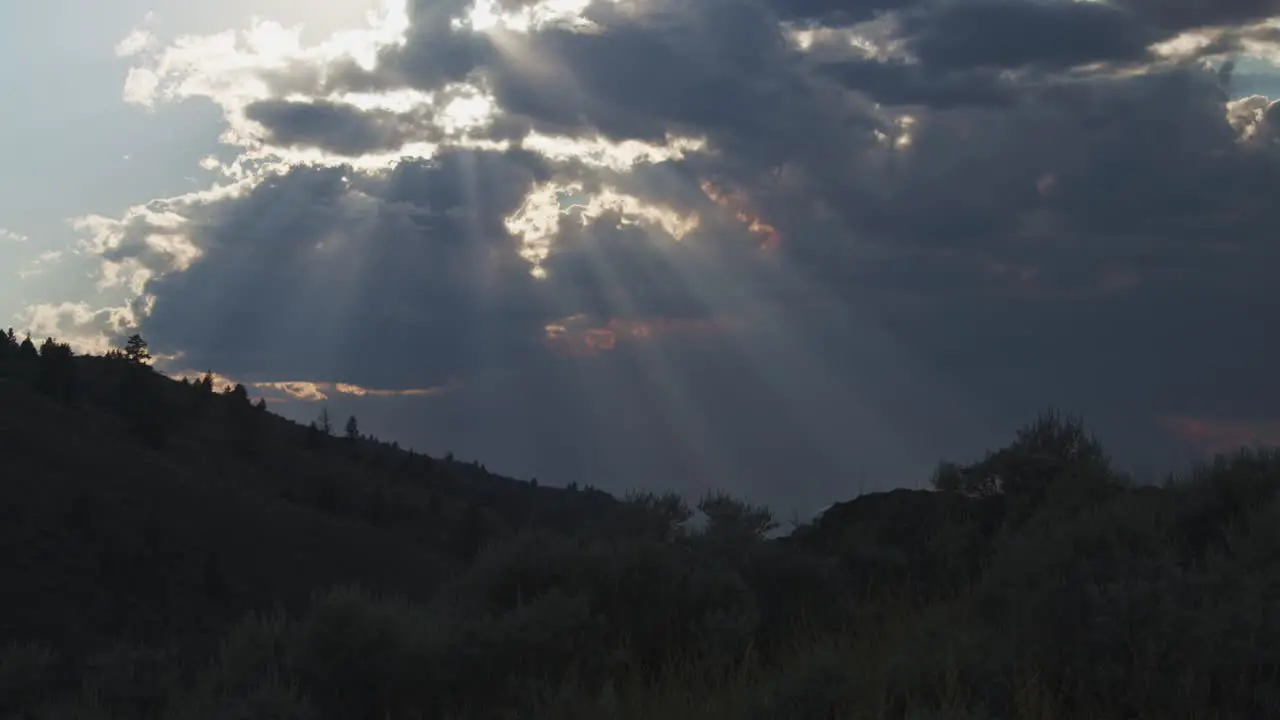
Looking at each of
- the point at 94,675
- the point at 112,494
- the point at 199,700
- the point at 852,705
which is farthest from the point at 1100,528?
the point at 112,494

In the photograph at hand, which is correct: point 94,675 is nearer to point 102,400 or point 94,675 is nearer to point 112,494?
point 112,494

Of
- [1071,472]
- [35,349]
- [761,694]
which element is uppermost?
[35,349]

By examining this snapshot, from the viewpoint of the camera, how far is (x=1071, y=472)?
13.3m

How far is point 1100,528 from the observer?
9.05 metres

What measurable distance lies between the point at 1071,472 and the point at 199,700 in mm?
9602

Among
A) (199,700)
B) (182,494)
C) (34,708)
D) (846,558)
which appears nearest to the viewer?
(199,700)

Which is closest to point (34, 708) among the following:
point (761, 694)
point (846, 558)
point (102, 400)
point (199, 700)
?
point (199, 700)

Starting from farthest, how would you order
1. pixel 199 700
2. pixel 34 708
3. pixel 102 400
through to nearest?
pixel 102 400, pixel 34 708, pixel 199 700

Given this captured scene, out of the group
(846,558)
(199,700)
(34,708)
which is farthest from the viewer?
(846,558)

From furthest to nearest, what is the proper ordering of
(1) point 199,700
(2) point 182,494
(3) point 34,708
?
(2) point 182,494 → (3) point 34,708 → (1) point 199,700

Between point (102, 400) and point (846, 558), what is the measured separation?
7951cm

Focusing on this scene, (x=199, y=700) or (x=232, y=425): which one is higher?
(x=232, y=425)

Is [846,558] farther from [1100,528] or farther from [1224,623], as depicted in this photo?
[1224,623]

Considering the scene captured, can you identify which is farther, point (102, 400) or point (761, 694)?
point (102, 400)
